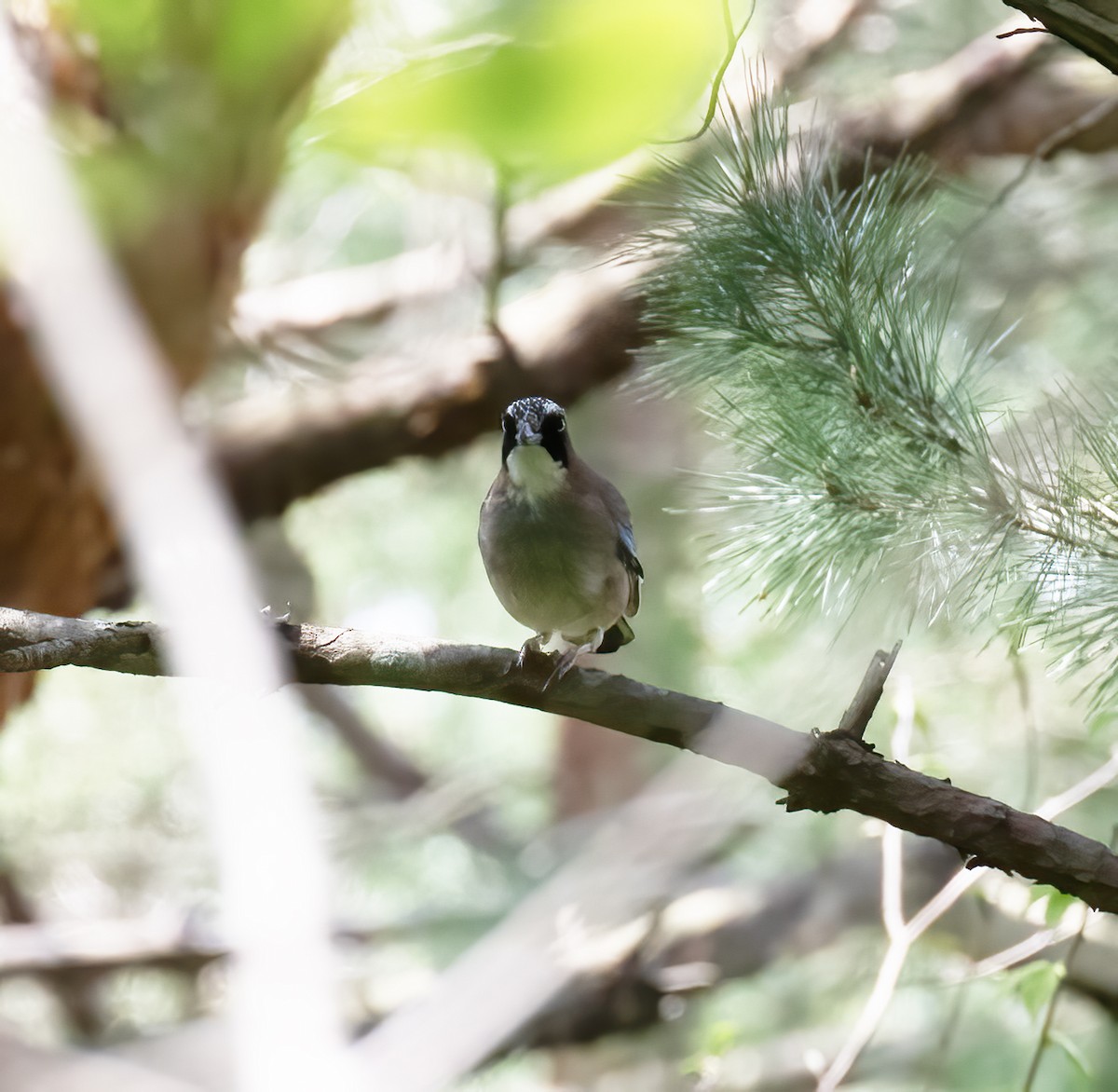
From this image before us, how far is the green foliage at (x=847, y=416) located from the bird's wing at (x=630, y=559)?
0.73 m

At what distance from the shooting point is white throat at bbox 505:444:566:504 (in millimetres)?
2375

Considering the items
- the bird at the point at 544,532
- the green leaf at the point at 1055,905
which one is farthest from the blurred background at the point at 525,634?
the bird at the point at 544,532

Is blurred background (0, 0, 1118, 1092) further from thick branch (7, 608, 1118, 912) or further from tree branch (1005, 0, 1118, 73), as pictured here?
tree branch (1005, 0, 1118, 73)

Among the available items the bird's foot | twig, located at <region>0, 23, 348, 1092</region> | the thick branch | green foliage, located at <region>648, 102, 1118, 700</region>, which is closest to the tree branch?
green foliage, located at <region>648, 102, 1118, 700</region>

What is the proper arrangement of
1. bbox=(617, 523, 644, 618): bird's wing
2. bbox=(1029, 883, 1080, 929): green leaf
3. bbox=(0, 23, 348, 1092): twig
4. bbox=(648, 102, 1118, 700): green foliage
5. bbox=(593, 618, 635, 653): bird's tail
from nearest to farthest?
bbox=(648, 102, 1118, 700): green foliage → bbox=(1029, 883, 1080, 929): green leaf → bbox=(617, 523, 644, 618): bird's wing → bbox=(593, 618, 635, 653): bird's tail → bbox=(0, 23, 348, 1092): twig

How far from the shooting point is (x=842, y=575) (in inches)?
72.1

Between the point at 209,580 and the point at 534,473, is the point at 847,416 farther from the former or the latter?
the point at 209,580

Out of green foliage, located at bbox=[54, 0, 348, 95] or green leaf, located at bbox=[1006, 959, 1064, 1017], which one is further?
green leaf, located at bbox=[1006, 959, 1064, 1017]

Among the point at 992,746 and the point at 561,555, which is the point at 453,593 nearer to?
the point at 992,746

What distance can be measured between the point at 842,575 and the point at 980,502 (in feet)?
0.83

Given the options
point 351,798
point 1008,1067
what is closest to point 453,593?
point 351,798

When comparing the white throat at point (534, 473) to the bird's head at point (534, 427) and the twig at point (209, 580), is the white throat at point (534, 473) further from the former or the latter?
the twig at point (209, 580)

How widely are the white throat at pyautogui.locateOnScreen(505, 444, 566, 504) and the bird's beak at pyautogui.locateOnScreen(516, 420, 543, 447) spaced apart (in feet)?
0.11

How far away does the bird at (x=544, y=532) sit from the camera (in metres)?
2.38
